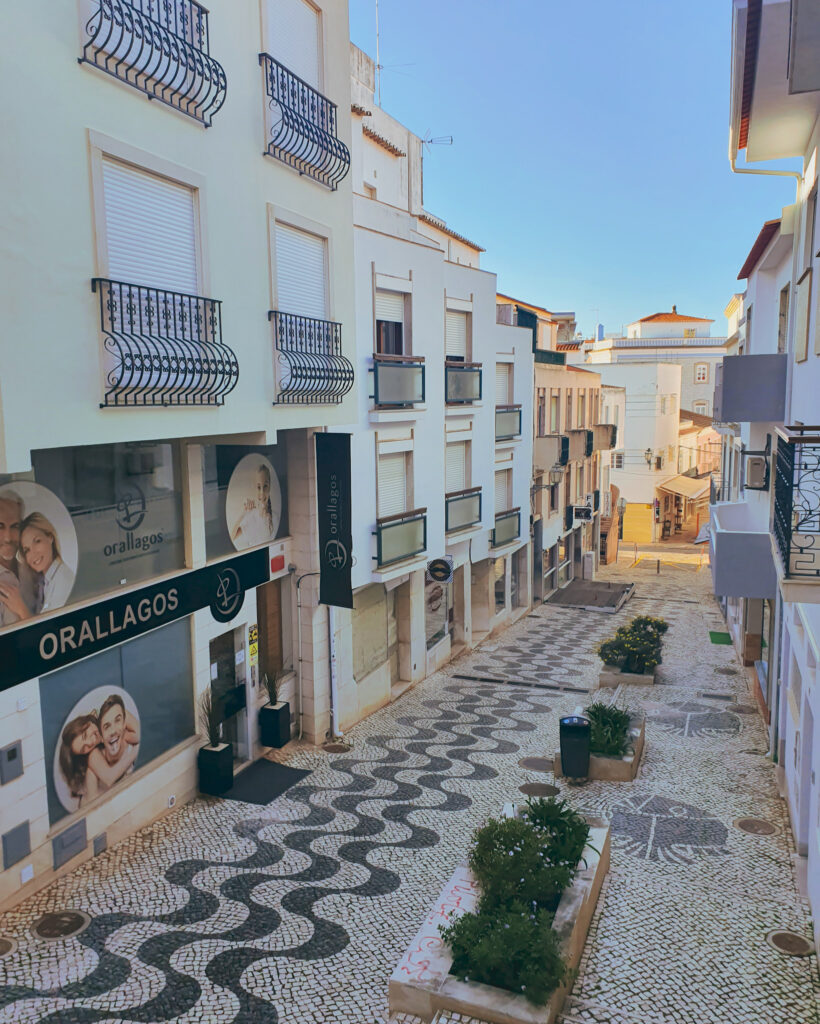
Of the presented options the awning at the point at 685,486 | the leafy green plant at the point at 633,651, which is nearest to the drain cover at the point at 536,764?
the leafy green plant at the point at 633,651

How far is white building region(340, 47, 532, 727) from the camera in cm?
1736

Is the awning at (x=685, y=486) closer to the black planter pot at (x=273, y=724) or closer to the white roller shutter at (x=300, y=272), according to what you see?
the black planter pot at (x=273, y=724)

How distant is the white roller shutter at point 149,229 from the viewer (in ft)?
29.3

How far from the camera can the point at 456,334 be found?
858 inches

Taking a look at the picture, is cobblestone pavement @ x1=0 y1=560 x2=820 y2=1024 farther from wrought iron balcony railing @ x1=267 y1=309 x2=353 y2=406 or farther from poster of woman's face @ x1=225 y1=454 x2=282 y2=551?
wrought iron balcony railing @ x1=267 y1=309 x2=353 y2=406

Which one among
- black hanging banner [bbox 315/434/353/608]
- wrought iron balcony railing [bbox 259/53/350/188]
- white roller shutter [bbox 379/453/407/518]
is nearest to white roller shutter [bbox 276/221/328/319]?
wrought iron balcony railing [bbox 259/53/350/188]

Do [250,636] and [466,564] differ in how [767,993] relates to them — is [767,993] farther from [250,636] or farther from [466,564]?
[466,564]

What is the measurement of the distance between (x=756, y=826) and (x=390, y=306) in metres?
12.2

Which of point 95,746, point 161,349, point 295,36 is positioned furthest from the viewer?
point 295,36

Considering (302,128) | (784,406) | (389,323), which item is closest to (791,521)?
(784,406)

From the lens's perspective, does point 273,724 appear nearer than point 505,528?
Yes

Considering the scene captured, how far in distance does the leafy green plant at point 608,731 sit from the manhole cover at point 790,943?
435 cm

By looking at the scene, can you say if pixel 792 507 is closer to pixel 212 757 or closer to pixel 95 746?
pixel 95 746

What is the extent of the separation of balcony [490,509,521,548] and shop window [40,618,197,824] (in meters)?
13.5
